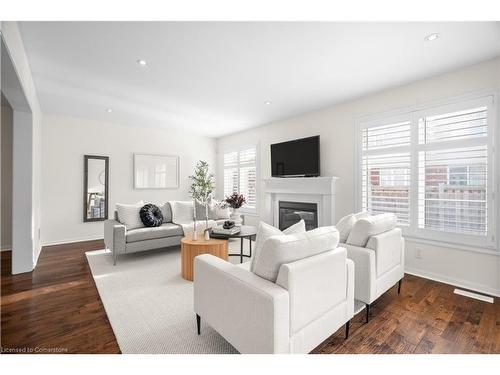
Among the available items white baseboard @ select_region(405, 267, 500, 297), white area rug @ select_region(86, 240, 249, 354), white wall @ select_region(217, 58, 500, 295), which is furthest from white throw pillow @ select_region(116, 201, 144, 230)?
white baseboard @ select_region(405, 267, 500, 297)

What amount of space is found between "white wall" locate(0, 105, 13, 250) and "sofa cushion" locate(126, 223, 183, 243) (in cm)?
255

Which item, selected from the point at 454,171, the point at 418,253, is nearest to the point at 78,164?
the point at 418,253

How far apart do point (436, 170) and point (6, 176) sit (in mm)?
6942

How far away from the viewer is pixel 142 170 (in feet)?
19.1

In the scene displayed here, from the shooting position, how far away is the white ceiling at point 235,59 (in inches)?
86.7

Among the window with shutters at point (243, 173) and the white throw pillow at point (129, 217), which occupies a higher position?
the window with shutters at point (243, 173)

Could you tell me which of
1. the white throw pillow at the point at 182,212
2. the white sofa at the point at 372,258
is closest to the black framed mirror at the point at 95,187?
the white throw pillow at the point at 182,212

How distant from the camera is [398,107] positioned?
3.48 meters

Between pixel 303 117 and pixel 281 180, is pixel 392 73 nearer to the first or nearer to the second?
pixel 303 117

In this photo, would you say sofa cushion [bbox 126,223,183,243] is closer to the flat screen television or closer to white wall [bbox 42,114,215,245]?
white wall [bbox 42,114,215,245]

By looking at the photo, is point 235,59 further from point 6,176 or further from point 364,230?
point 6,176

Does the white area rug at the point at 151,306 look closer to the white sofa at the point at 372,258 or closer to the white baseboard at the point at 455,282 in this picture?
the white sofa at the point at 372,258

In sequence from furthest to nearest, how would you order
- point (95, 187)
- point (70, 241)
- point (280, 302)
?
1. point (95, 187)
2. point (70, 241)
3. point (280, 302)

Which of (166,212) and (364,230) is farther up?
(364,230)
